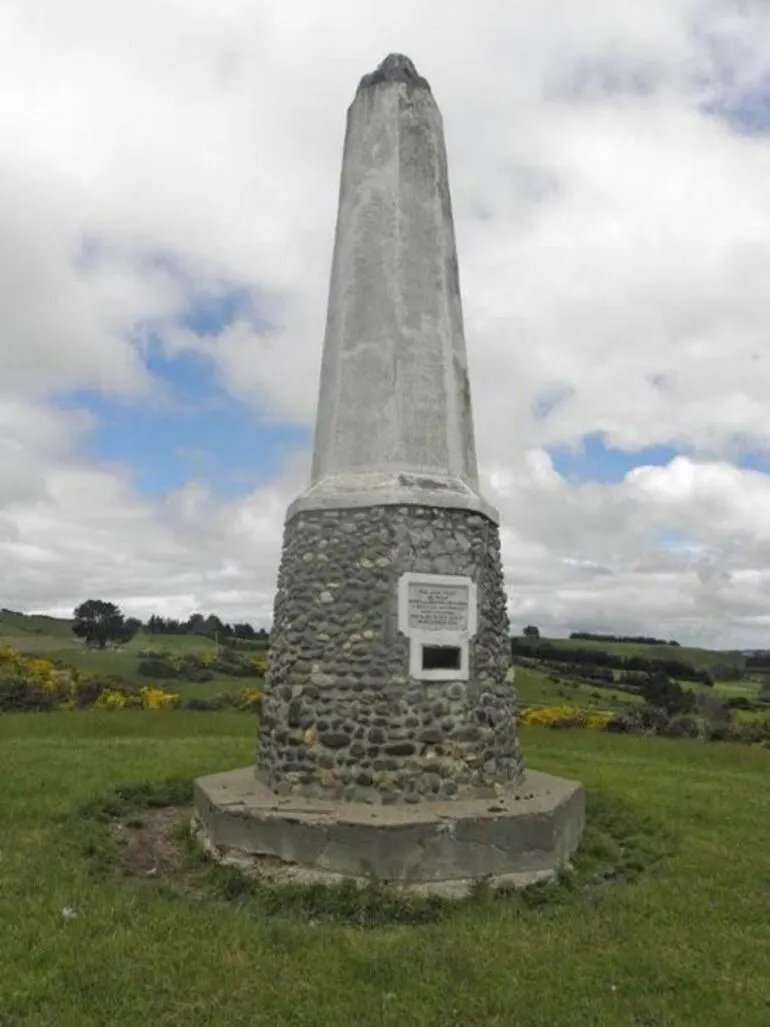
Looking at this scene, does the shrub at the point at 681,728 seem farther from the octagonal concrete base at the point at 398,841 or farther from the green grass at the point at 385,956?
the octagonal concrete base at the point at 398,841

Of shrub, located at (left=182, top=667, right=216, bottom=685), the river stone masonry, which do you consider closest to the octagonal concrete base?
the river stone masonry

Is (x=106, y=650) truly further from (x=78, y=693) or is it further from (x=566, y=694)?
(x=566, y=694)

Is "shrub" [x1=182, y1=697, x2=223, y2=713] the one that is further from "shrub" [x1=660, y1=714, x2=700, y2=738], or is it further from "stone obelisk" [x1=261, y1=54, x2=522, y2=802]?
"stone obelisk" [x1=261, y1=54, x2=522, y2=802]

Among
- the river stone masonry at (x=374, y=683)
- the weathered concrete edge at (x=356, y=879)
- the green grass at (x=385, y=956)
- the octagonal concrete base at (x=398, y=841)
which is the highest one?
the river stone masonry at (x=374, y=683)

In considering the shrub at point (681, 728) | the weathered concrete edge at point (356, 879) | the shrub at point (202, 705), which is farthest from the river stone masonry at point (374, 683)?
the shrub at point (202, 705)

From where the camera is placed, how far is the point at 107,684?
93.0 feet

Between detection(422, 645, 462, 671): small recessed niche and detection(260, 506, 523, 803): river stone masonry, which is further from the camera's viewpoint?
detection(422, 645, 462, 671): small recessed niche

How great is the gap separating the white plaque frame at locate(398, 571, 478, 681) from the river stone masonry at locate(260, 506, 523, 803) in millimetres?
59

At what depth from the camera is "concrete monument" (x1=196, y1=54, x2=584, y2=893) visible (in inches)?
324

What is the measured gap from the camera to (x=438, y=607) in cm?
934

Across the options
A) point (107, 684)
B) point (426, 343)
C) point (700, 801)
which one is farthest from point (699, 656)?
point (426, 343)

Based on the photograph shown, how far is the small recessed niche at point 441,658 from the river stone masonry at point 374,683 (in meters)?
0.15

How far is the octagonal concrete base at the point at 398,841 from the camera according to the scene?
788 cm

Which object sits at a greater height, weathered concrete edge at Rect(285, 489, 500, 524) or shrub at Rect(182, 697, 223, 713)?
weathered concrete edge at Rect(285, 489, 500, 524)
